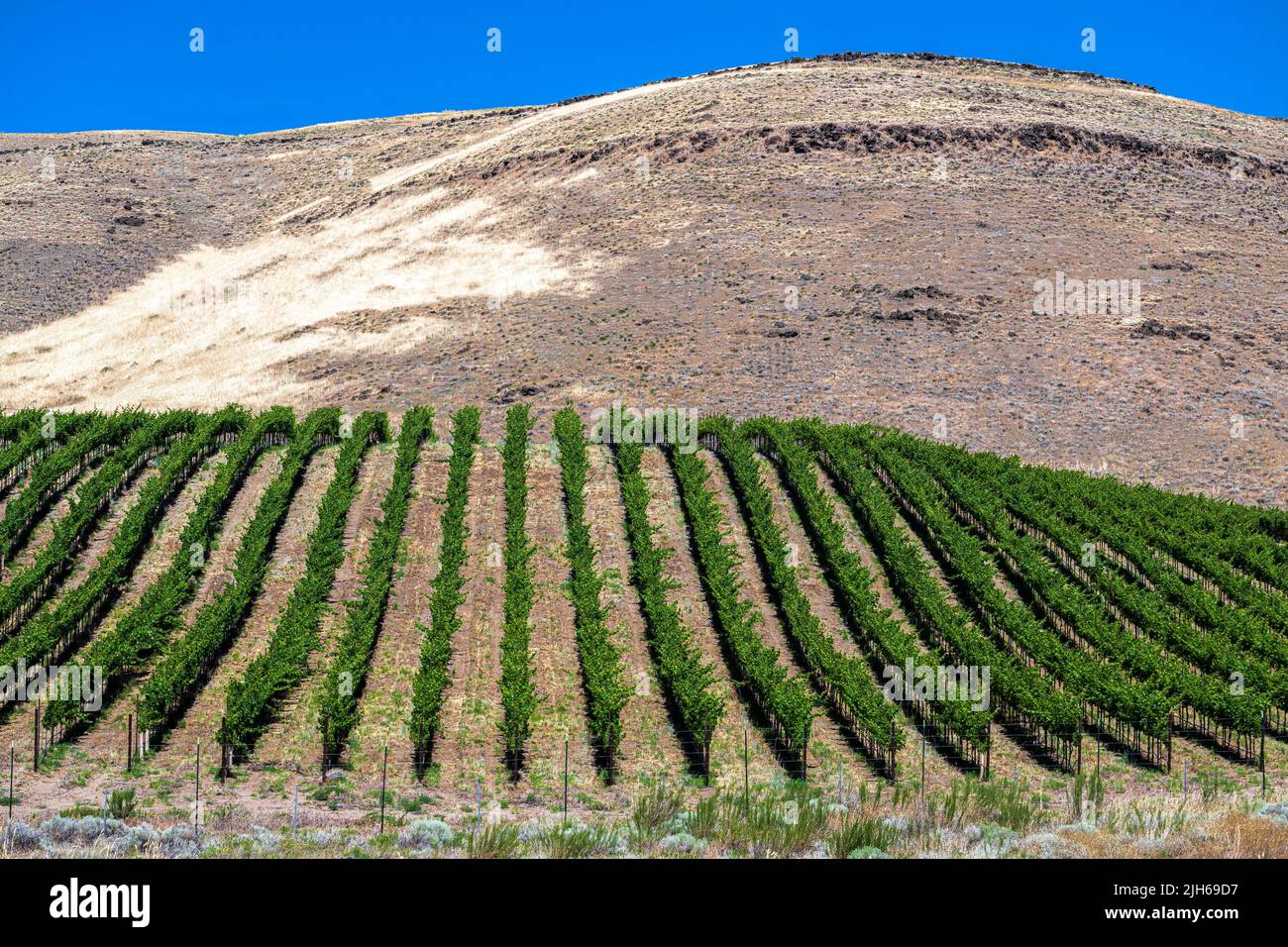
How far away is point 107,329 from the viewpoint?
70.6 metres

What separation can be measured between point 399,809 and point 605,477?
65.4ft

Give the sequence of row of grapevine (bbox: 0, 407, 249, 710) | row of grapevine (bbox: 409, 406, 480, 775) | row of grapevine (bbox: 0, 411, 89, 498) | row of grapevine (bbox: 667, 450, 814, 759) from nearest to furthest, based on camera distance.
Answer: row of grapevine (bbox: 409, 406, 480, 775) → row of grapevine (bbox: 667, 450, 814, 759) → row of grapevine (bbox: 0, 407, 249, 710) → row of grapevine (bbox: 0, 411, 89, 498)

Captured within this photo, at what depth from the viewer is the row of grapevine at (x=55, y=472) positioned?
112ft

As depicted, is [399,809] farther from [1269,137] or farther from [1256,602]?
[1269,137]

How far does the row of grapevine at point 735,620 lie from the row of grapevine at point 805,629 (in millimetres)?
834

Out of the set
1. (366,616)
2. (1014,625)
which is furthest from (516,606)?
(1014,625)

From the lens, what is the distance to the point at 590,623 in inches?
1195

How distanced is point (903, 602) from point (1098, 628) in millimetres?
5224

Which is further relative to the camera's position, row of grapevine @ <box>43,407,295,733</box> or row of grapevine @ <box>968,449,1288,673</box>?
row of grapevine @ <box>968,449,1288,673</box>

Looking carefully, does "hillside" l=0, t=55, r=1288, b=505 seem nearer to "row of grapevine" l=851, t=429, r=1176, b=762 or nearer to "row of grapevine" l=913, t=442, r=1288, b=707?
"row of grapevine" l=913, t=442, r=1288, b=707

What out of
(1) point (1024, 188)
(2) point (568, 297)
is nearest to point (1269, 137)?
(1) point (1024, 188)

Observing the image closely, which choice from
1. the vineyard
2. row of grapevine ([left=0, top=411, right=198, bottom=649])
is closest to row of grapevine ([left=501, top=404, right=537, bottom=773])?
the vineyard

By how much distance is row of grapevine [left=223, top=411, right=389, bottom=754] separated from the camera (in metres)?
25.5

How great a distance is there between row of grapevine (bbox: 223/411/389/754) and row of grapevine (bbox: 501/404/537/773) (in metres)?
4.85
